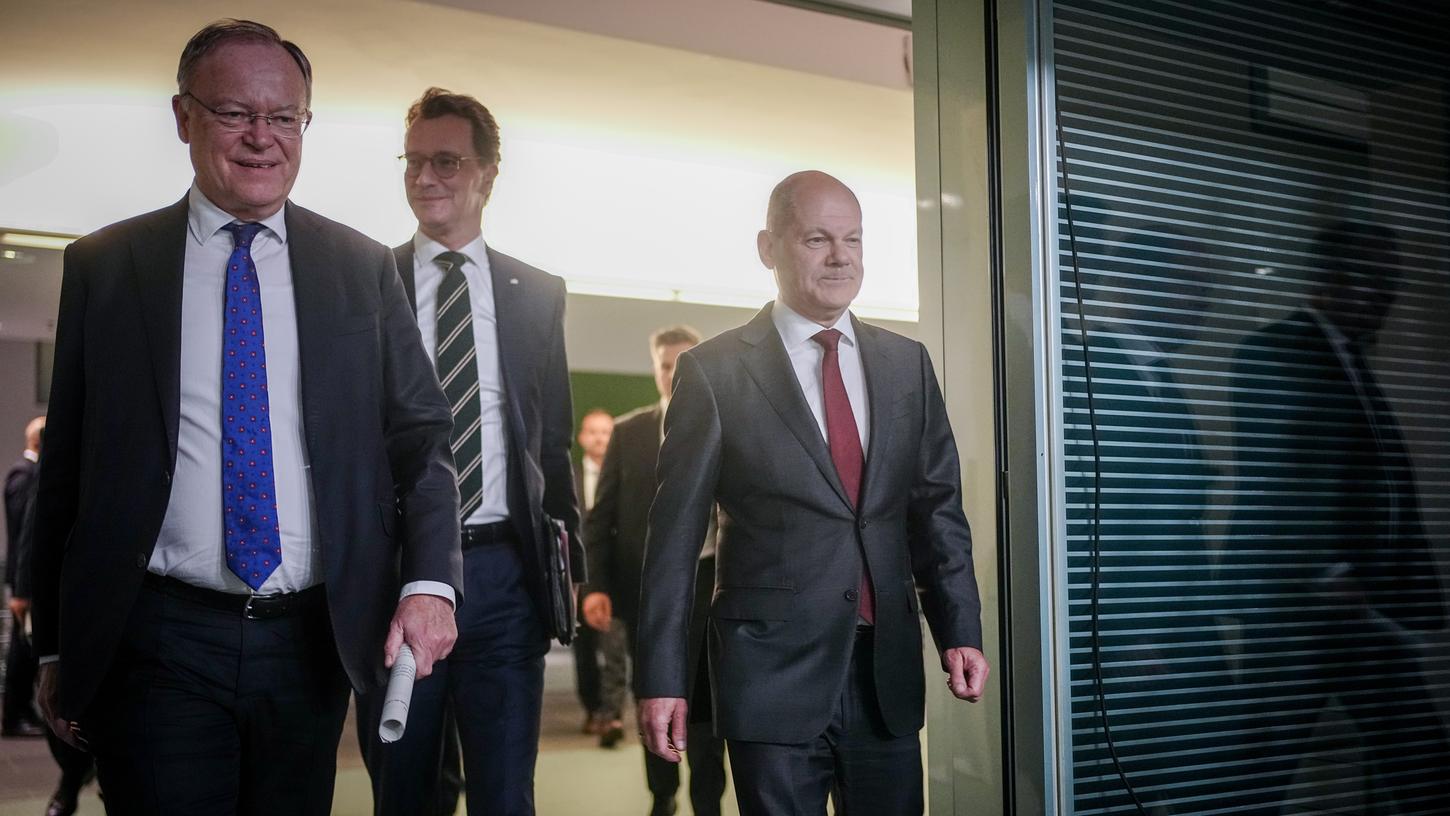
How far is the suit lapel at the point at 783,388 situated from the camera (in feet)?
8.84

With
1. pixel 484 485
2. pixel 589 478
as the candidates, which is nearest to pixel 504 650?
pixel 484 485

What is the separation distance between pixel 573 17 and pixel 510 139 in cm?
43

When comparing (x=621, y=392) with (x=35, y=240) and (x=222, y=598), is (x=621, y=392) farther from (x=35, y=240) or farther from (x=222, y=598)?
(x=222, y=598)

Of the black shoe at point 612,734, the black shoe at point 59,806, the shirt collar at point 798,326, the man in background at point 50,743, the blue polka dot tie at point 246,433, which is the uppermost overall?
the shirt collar at point 798,326

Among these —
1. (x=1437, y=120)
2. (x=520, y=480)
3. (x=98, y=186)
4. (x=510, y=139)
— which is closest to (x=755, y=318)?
(x=520, y=480)

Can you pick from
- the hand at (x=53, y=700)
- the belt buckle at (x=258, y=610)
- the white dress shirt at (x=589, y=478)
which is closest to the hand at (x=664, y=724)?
the belt buckle at (x=258, y=610)

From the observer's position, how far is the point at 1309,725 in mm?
3363

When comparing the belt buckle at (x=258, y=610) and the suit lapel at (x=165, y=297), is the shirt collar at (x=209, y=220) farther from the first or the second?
the belt buckle at (x=258, y=610)

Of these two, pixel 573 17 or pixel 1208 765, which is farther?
pixel 573 17

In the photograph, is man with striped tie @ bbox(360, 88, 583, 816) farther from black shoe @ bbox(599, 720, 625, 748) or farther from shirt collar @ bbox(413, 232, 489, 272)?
black shoe @ bbox(599, 720, 625, 748)

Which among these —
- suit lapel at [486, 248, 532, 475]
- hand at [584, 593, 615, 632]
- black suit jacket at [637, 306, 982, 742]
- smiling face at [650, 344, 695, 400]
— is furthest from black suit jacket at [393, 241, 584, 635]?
hand at [584, 593, 615, 632]

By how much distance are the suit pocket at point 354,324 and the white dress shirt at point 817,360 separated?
952mm

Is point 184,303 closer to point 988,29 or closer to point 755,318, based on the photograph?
point 755,318

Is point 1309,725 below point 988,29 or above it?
below
